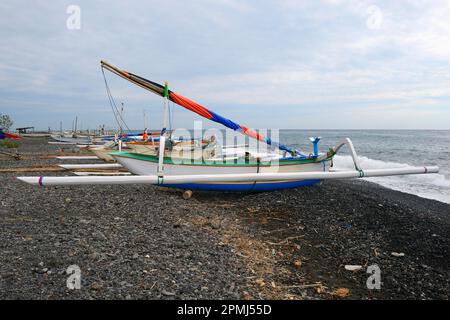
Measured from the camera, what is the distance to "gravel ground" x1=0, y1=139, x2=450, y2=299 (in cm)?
470

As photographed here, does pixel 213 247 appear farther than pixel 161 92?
No

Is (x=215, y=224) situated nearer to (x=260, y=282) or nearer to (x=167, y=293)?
(x=260, y=282)

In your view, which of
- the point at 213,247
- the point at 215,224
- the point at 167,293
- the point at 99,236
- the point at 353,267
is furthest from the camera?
the point at 215,224

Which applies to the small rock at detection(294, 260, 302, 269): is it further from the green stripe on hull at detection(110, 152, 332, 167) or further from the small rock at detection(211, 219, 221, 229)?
the green stripe on hull at detection(110, 152, 332, 167)

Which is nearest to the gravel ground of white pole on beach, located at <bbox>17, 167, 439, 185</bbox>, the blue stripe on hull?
the blue stripe on hull

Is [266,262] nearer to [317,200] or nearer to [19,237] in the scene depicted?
[19,237]

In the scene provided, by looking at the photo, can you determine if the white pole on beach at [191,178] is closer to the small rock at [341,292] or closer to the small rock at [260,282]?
the small rock at [260,282]

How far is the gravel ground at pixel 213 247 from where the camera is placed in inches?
185

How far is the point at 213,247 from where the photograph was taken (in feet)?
20.4

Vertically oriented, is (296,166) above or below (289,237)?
above

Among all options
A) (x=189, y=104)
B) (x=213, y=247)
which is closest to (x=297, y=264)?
(x=213, y=247)
